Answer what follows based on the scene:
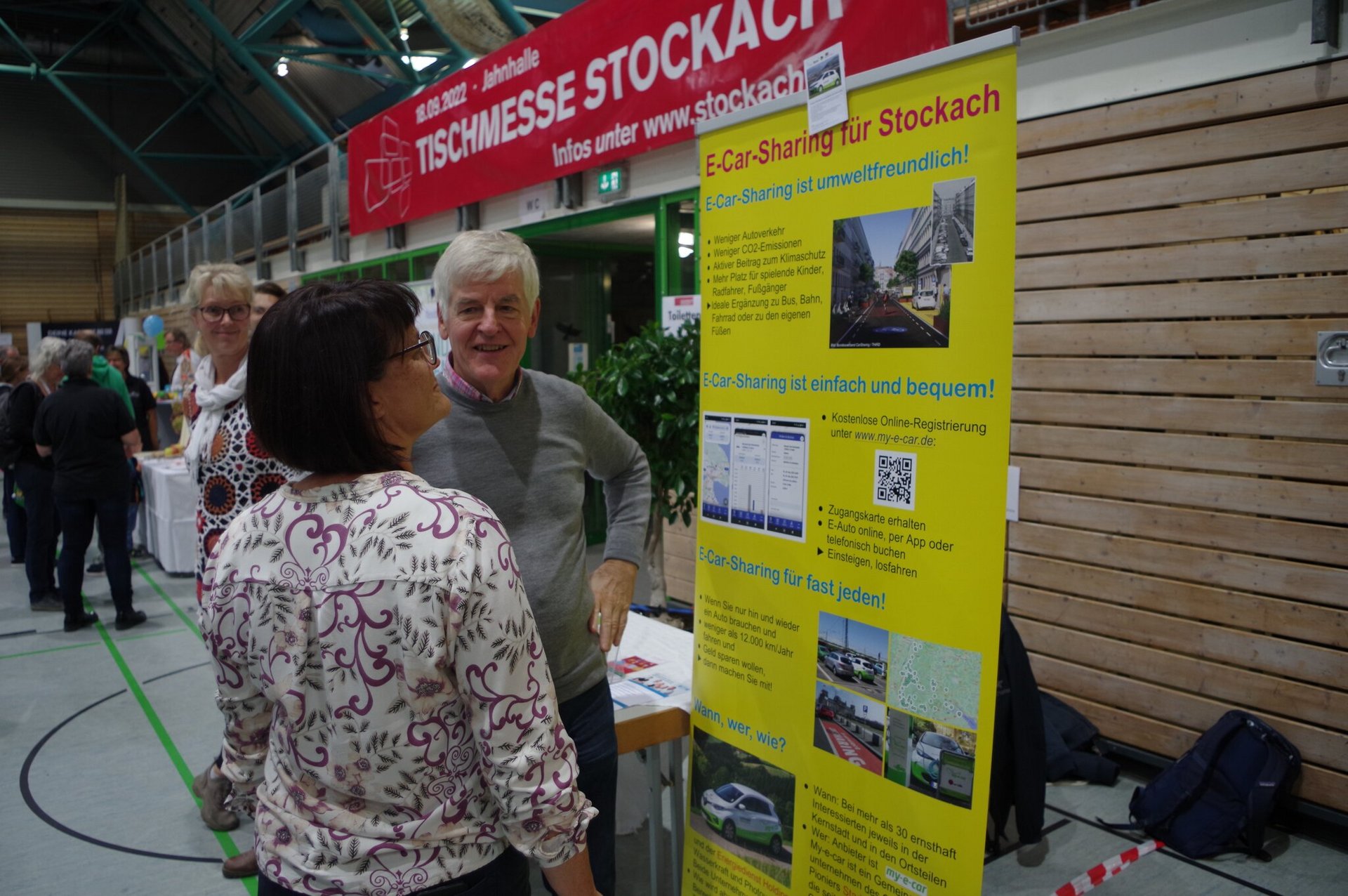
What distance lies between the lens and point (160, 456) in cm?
721

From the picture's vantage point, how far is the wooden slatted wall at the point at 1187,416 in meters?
2.86

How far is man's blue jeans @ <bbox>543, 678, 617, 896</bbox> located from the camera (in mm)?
1669

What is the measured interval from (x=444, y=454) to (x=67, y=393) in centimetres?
461

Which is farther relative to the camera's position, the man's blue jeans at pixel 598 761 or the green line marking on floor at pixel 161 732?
the green line marking on floor at pixel 161 732

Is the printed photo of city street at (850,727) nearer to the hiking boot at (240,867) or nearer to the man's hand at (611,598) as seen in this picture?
the man's hand at (611,598)

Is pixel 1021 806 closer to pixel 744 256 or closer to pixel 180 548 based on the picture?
pixel 744 256

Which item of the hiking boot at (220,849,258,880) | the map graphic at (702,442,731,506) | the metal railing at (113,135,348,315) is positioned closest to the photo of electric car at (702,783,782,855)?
the map graphic at (702,442,731,506)

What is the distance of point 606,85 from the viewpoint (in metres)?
4.93

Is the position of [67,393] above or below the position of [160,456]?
above

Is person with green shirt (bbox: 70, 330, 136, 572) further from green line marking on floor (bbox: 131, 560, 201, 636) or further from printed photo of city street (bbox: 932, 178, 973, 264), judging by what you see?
printed photo of city street (bbox: 932, 178, 973, 264)

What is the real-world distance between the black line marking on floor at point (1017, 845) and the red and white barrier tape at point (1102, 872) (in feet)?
0.72

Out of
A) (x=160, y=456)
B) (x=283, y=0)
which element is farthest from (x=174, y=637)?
(x=283, y=0)

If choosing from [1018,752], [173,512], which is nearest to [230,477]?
[1018,752]

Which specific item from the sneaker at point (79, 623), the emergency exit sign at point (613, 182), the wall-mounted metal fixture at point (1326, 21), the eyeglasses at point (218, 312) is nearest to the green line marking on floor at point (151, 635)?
the sneaker at point (79, 623)
